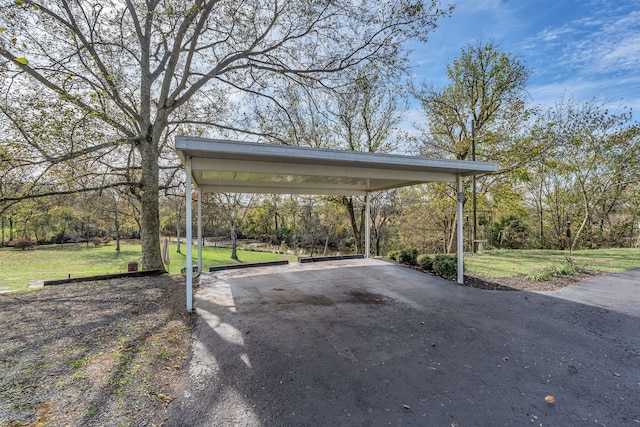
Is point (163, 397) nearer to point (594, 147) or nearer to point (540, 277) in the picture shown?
point (540, 277)

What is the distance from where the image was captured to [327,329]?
4.14 m

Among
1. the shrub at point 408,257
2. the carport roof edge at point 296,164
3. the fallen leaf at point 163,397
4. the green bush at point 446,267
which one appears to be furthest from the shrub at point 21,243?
the green bush at point 446,267

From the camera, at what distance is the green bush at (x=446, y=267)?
7285 mm

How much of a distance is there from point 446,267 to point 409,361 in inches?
188

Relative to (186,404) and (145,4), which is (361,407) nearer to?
(186,404)

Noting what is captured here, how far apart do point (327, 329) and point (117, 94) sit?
857 cm

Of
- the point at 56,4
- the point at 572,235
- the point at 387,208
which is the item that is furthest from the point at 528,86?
the point at 56,4

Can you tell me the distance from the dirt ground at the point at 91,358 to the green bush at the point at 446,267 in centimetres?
614

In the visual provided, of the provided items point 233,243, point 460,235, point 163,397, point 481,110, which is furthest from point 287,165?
point 233,243

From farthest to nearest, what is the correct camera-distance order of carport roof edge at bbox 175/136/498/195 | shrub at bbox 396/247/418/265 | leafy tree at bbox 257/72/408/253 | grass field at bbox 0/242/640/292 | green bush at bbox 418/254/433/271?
leafy tree at bbox 257/72/408/253
shrub at bbox 396/247/418/265
grass field at bbox 0/242/640/292
green bush at bbox 418/254/433/271
carport roof edge at bbox 175/136/498/195

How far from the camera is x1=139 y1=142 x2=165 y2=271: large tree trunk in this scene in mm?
8211

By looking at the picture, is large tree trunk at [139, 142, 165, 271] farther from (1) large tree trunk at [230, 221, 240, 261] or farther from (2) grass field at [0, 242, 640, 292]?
(1) large tree trunk at [230, 221, 240, 261]

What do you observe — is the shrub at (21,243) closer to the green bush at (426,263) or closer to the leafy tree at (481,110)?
the green bush at (426,263)

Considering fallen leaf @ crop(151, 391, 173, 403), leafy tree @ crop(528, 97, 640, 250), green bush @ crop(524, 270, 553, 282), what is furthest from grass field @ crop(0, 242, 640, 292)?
fallen leaf @ crop(151, 391, 173, 403)
